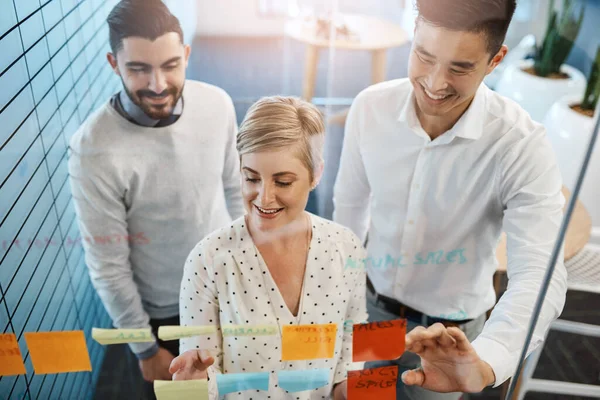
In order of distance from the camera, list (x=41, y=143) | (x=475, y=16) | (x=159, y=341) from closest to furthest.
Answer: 1. (x=475, y=16)
2. (x=41, y=143)
3. (x=159, y=341)

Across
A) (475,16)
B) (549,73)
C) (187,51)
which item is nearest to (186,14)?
(187,51)

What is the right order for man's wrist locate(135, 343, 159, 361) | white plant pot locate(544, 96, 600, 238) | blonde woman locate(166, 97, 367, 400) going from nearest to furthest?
white plant pot locate(544, 96, 600, 238) → blonde woman locate(166, 97, 367, 400) → man's wrist locate(135, 343, 159, 361)

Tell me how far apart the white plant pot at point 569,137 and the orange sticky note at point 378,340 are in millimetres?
323

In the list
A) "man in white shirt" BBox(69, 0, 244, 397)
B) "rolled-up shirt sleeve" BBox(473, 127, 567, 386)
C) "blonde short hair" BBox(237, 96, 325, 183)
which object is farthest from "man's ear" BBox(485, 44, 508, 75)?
"man in white shirt" BBox(69, 0, 244, 397)

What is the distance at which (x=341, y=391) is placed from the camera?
85 cm

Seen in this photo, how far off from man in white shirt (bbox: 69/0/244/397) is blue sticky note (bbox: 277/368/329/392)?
0.18m

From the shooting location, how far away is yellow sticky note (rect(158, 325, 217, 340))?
2.51ft

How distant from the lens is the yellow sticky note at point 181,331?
2.51ft

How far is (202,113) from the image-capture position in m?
0.76

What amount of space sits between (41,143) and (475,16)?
0.62m

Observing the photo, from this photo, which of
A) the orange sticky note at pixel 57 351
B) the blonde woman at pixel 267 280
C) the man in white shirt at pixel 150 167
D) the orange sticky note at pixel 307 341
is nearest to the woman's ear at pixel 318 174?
the blonde woman at pixel 267 280

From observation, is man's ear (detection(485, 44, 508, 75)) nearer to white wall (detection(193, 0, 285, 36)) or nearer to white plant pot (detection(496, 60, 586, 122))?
white plant pot (detection(496, 60, 586, 122))

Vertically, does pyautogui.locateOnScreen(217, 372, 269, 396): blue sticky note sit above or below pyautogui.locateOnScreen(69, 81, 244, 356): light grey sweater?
below

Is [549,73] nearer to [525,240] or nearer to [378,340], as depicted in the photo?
→ [525,240]
